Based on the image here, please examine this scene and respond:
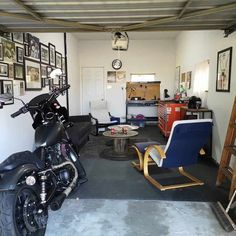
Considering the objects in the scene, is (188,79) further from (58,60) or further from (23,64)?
(23,64)

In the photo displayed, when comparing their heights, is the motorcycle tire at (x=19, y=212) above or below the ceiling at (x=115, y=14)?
below

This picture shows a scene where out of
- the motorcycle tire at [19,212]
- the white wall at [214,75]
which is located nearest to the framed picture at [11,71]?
the motorcycle tire at [19,212]

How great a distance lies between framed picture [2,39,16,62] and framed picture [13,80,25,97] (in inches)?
13.5

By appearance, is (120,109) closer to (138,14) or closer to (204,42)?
(204,42)

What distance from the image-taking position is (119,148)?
4.80 m

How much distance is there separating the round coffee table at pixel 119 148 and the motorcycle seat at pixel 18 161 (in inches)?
98.0

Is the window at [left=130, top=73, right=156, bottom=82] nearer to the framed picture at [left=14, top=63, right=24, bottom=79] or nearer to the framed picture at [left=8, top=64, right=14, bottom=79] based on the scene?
the framed picture at [left=14, top=63, right=24, bottom=79]

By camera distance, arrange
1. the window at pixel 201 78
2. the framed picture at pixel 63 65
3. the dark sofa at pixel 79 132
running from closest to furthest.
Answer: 1. the dark sofa at pixel 79 132
2. the window at pixel 201 78
3. the framed picture at pixel 63 65

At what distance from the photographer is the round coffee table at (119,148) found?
178 inches

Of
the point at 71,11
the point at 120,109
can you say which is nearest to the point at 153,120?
the point at 120,109

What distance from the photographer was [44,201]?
203 centimetres

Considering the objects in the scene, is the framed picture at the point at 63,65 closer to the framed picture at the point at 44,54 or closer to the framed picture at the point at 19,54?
the framed picture at the point at 44,54

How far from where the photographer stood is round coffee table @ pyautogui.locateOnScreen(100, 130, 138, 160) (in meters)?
4.53

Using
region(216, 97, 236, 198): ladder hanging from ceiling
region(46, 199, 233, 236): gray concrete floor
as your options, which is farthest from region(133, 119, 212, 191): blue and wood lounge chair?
region(46, 199, 233, 236): gray concrete floor
